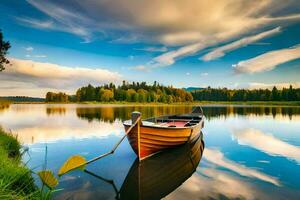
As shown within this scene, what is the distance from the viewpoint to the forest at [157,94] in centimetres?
13024

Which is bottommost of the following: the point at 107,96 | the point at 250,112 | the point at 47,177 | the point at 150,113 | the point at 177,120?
the point at 250,112

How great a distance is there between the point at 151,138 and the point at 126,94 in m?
121

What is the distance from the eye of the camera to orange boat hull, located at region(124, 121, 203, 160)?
Result: 456 inches

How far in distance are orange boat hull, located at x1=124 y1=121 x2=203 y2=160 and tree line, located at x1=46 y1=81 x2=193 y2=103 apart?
117 meters

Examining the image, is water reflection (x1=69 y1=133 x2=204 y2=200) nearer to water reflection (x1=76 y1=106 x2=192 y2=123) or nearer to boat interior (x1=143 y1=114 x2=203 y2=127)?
boat interior (x1=143 y1=114 x2=203 y2=127)

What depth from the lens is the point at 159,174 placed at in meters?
10.3

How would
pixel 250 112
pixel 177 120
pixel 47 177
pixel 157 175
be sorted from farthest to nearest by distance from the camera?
pixel 250 112 → pixel 177 120 → pixel 157 175 → pixel 47 177

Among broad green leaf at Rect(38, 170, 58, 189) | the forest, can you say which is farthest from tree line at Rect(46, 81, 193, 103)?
broad green leaf at Rect(38, 170, 58, 189)

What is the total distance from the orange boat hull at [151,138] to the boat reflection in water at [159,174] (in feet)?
1.61

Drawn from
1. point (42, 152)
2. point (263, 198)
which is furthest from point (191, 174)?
point (42, 152)

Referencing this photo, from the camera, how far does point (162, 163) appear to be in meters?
11.8

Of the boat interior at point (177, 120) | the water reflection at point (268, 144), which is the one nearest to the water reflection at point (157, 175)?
the boat interior at point (177, 120)

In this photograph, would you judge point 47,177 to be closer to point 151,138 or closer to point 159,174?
point 159,174

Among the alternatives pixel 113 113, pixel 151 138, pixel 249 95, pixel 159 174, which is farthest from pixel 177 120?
pixel 249 95
